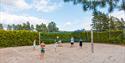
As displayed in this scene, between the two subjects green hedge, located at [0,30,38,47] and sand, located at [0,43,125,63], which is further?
green hedge, located at [0,30,38,47]

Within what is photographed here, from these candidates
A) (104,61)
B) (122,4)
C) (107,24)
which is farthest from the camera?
(107,24)

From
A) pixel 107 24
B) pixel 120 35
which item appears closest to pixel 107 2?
pixel 120 35

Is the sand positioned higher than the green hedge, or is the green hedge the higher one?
the green hedge

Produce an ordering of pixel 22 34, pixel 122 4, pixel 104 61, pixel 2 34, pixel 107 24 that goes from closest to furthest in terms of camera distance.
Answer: pixel 122 4, pixel 104 61, pixel 2 34, pixel 22 34, pixel 107 24

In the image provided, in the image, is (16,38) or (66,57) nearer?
(66,57)

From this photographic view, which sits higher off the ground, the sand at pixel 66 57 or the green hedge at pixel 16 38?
the green hedge at pixel 16 38

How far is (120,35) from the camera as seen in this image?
5291 cm

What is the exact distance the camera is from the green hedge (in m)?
45.8

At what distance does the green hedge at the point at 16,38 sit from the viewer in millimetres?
45784

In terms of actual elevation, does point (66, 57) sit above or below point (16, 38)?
below

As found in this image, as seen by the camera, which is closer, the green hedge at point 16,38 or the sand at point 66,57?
the sand at point 66,57

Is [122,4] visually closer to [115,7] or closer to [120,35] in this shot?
[115,7]

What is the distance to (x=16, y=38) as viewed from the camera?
48312 mm

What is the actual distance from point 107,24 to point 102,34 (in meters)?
24.4
